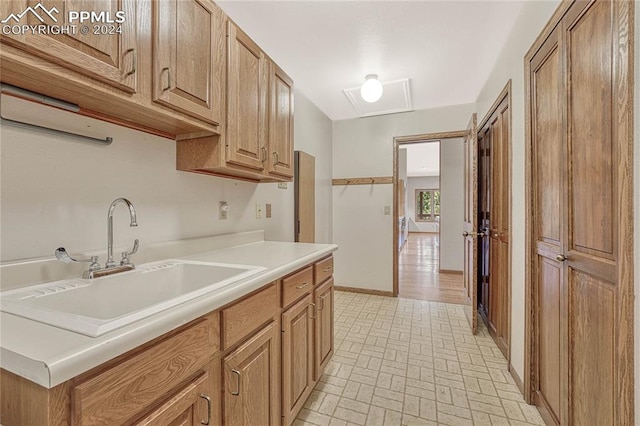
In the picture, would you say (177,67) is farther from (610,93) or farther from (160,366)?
(610,93)

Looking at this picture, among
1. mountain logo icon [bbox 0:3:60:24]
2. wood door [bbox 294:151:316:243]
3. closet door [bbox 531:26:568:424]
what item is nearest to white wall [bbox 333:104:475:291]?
wood door [bbox 294:151:316:243]

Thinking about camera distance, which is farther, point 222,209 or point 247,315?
point 222,209

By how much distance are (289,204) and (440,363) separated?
73.2 inches

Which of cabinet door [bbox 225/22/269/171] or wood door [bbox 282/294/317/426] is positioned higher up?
cabinet door [bbox 225/22/269/171]

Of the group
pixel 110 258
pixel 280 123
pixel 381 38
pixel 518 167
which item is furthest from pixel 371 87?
pixel 110 258

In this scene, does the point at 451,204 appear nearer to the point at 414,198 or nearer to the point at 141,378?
the point at 141,378

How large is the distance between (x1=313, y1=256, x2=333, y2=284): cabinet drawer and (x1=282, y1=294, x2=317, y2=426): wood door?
0.51 ft

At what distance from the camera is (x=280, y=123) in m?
1.92

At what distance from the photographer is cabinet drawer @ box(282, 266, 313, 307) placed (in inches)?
52.4

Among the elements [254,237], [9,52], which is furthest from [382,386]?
[9,52]

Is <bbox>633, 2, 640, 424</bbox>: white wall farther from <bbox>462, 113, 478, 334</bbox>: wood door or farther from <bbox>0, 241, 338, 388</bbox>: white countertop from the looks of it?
<bbox>462, 113, 478, 334</bbox>: wood door

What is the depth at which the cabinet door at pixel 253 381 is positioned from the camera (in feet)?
3.13

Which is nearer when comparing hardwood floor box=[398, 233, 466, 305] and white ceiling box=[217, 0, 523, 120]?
white ceiling box=[217, 0, 523, 120]

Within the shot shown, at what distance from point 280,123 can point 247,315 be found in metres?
1.32
